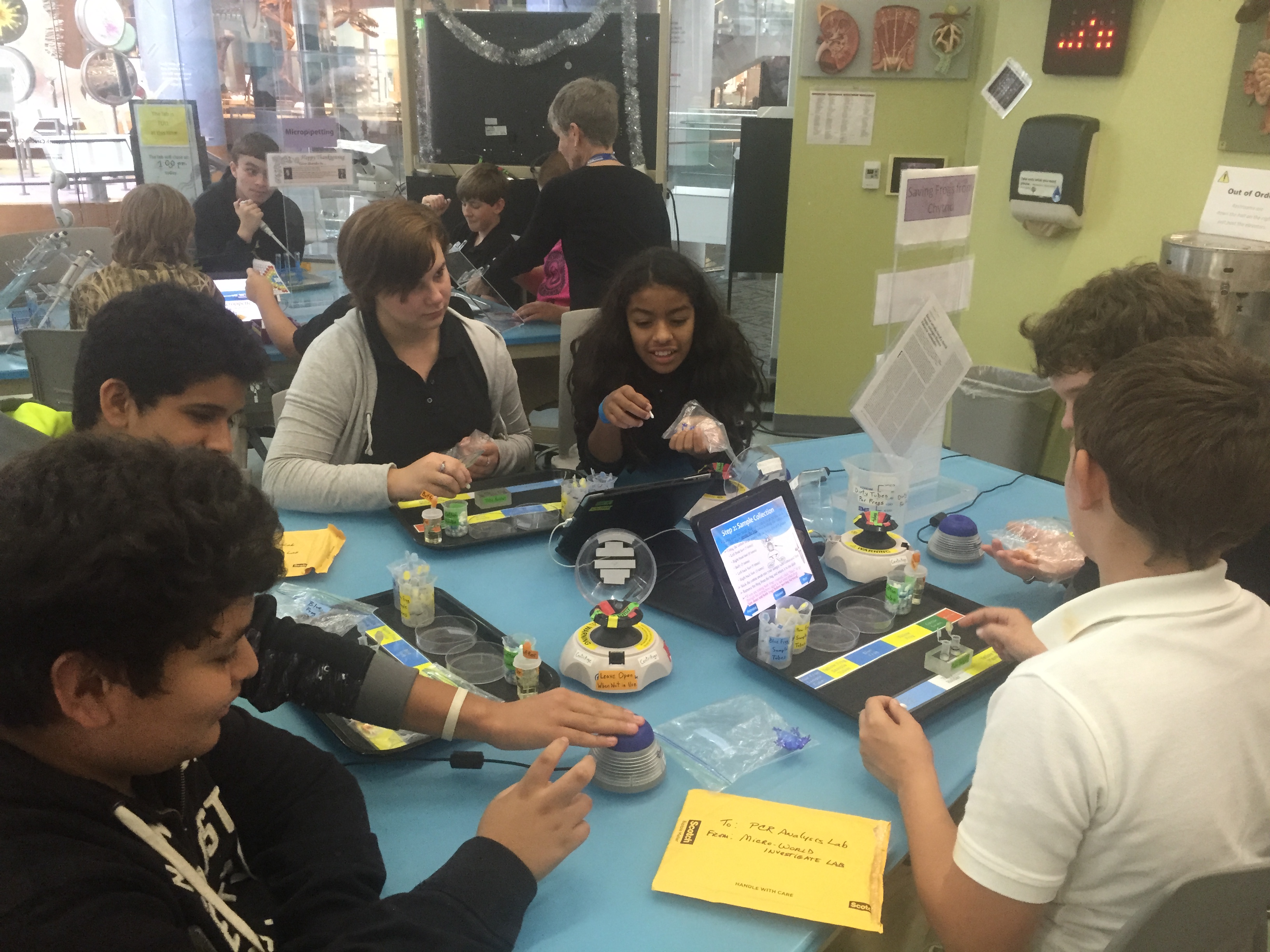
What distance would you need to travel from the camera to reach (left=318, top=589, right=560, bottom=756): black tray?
116 centimetres

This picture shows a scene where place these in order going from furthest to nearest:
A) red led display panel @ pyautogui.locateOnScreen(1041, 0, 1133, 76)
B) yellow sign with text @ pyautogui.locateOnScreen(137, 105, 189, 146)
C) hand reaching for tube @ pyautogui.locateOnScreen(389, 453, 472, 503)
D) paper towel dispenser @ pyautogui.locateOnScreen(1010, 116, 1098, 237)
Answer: yellow sign with text @ pyautogui.locateOnScreen(137, 105, 189, 146)
paper towel dispenser @ pyautogui.locateOnScreen(1010, 116, 1098, 237)
red led display panel @ pyautogui.locateOnScreen(1041, 0, 1133, 76)
hand reaching for tube @ pyautogui.locateOnScreen(389, 453, 472, 503)

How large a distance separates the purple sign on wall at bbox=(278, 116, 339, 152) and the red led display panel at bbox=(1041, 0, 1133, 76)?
265 cm

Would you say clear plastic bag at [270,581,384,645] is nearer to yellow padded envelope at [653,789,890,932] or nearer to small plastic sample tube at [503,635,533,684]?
small plastic sample tube at [503,635,533,684]

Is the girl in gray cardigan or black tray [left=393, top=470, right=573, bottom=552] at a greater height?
the girl in gray cardigan

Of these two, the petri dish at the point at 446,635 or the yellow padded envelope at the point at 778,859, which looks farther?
the petri dish at the point at 446,635

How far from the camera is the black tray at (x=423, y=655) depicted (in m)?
1.16

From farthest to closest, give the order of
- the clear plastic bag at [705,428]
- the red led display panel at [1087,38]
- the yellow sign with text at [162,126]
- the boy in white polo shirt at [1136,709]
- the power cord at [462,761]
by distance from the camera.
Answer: the yellow sign with text at [162,126] → the red led display panel at [1087,38] → the clear plastic bag at [705,428] → the power cord at [462,761] → the boy in white polo shirt at [1136,709]

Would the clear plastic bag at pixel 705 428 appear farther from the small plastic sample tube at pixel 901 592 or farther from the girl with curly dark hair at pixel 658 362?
the small plastic sample tube at pixel 901 592

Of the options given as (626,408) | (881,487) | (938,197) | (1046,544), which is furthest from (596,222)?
(1046,544)

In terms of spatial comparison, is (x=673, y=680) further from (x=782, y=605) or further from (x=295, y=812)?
(x=295, y=812)

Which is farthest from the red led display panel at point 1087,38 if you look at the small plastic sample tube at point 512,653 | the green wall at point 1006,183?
the small plastic sample tube at point 512,653

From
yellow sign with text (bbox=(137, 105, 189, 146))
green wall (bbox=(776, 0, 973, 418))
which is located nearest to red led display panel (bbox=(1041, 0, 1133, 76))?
green wall (bbox=(776, 0, 973, 418))

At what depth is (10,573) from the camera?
0.67 meters

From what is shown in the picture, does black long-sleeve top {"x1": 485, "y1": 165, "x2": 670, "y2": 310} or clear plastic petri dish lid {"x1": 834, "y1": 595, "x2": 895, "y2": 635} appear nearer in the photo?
clear plastic petri dish lid {"x1": 834, "y1": 595, "x2": 895, "y2": 635}
